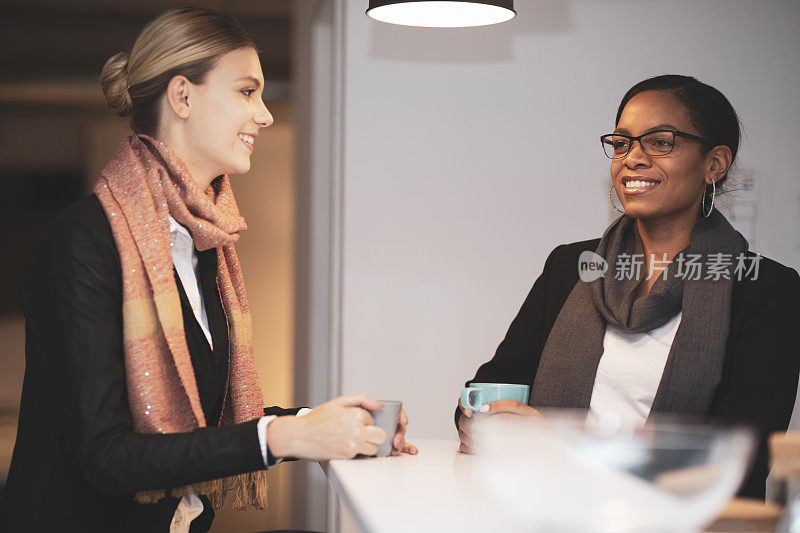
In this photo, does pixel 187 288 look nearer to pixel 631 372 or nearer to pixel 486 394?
pixel 486 394

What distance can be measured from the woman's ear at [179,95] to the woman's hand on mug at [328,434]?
23.9 inches

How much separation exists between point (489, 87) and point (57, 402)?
1533 millimetres

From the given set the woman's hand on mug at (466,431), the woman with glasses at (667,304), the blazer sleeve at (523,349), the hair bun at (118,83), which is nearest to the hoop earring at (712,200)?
the woman with glasses at (667,304)

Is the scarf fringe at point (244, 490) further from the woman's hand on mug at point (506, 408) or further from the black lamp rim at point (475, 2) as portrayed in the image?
the black lamp rim at point (475, 2)

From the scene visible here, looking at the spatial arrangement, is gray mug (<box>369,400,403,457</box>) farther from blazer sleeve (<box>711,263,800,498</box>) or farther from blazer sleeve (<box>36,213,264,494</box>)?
blazer sleeve (<box>711,263,800,498</box>)

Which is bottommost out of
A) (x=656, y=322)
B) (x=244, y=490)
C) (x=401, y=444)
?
(x=244, y=490)

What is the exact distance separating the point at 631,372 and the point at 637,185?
1.31ft

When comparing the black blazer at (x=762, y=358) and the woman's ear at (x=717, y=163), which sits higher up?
the woman's ear at (x=717, y=163)

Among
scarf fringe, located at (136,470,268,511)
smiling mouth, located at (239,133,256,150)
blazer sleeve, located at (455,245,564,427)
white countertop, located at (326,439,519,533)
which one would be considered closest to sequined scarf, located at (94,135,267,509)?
scarf fringe, located at (136,470,268,511)

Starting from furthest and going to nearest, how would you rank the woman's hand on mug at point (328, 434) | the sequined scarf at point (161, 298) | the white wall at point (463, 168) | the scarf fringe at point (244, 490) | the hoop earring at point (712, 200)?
the white wall at point (463, 168), the hoop earring at point (712, 200), the scarf fringe at point (244, 490), the sequined scarf at point (161, 298), the woman's hand on mug at point (328, 434)

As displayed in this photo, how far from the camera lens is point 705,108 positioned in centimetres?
177

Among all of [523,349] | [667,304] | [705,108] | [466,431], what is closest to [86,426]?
[466,431]

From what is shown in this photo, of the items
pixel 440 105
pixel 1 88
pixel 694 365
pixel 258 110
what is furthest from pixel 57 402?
pixel 1 88

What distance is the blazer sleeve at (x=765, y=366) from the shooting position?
1452mm
